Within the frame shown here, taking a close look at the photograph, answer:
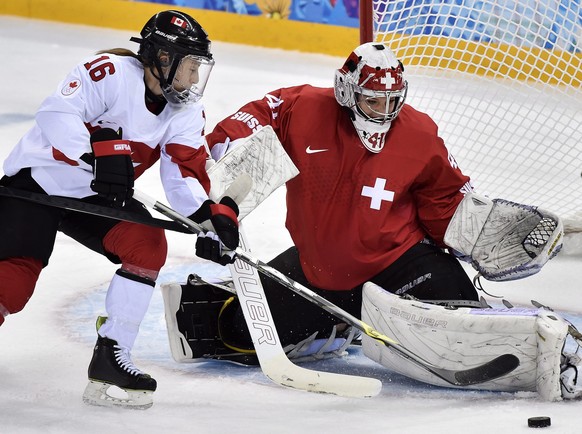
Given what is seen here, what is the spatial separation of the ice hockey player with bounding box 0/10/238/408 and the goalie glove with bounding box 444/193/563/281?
77cm

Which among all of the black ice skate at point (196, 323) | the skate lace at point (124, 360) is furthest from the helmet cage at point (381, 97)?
the skate lace at point (124, 360)

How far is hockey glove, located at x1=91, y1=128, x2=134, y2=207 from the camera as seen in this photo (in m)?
2.79

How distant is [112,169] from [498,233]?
1267 mm

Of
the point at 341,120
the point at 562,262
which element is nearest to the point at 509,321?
the point at 341,120

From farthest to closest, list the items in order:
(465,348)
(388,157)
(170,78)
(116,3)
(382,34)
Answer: (116,3) < (382,34) < (388,157) < (465,348) < (170,78)

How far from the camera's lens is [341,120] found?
3471mm

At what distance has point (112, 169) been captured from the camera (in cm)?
279

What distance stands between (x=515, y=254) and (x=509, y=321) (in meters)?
0.49

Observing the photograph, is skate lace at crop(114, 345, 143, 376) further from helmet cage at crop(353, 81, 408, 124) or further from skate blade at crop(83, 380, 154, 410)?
helmet cage at crop(353, 81, 408, 124)

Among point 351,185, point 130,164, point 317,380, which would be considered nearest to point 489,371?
point 317,380

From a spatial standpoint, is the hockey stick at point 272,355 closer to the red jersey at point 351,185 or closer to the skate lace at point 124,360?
the red jersey at point 351,185

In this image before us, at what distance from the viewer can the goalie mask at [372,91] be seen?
3.34 meters

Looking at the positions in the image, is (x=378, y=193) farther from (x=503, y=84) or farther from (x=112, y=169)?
(x=503, y=84)

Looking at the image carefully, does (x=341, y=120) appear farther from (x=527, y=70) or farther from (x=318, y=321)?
(x=527, y=70)
